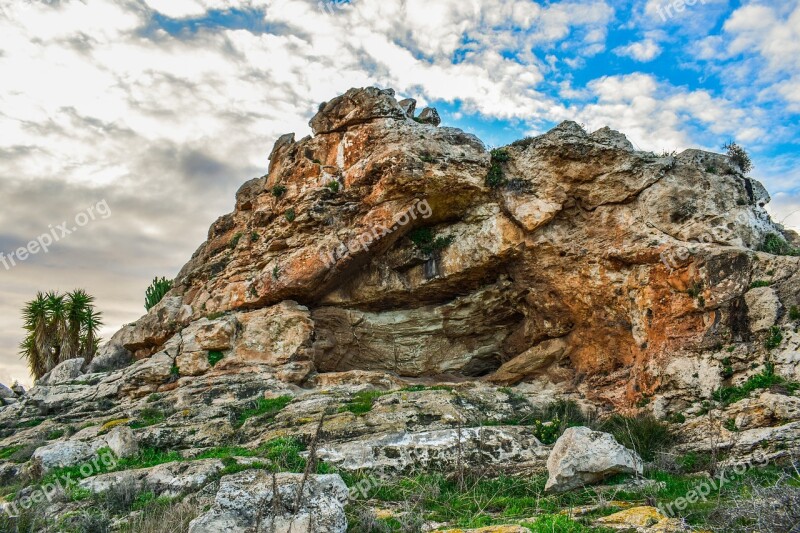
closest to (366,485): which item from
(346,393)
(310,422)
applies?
(310,422)

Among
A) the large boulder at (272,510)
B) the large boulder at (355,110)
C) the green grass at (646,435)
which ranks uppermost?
the large boulder at (355,110)

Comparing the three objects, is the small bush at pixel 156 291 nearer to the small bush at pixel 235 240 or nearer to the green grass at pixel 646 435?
the small bush at pixel 235 240

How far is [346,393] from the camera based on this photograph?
56.9ft

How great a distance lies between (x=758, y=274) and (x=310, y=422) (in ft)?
44.3

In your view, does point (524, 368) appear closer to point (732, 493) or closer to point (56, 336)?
point (732, 493)

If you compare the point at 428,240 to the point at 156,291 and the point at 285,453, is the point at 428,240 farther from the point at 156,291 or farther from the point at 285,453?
the point at 156,291

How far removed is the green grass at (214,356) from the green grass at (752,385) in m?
16.9

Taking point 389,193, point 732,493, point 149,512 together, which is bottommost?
point 732,493

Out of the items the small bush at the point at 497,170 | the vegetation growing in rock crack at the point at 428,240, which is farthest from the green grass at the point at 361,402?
the small bush at the point at 497,170

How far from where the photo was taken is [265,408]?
1670cm

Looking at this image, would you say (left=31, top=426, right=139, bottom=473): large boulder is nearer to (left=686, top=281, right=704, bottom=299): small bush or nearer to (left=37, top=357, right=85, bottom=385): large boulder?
(left=37, top=357, right=85, bottom=385): large boulder

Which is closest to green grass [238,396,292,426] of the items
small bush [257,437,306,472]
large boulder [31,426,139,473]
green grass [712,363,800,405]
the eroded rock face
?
the eroded rock face

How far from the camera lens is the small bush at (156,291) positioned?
97.6 feet

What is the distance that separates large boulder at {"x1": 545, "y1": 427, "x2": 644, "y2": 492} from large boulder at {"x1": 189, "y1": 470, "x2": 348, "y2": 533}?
4.79 meters
